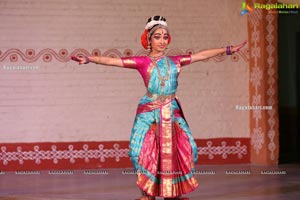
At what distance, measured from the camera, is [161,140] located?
583cm

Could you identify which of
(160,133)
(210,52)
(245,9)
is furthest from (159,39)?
(245,9)

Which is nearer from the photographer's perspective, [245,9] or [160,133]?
[160,133]

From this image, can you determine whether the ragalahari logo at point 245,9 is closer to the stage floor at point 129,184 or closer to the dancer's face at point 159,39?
the stage floor at point 129,184

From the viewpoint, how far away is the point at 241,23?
9766 mm

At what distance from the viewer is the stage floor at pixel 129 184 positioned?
6.79 m

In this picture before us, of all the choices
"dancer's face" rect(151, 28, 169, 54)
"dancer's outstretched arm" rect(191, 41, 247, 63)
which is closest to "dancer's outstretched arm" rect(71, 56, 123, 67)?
"dancer's face" rect(151, 28, 169, 54)

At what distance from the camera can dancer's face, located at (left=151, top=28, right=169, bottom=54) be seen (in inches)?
232

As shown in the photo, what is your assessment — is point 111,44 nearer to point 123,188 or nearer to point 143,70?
point 123,188

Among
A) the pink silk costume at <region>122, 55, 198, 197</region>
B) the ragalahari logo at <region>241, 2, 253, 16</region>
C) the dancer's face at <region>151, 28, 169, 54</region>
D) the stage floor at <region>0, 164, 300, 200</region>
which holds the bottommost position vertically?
the stage floor at <region>0, 164, 300, 200</region>

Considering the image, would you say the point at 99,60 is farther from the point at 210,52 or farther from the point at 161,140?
the point at 210,52

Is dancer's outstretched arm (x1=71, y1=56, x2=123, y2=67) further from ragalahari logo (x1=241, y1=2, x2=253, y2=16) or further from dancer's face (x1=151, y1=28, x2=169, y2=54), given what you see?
ragalahari logo (x1=241, y1=2, x2=253, y2=16)

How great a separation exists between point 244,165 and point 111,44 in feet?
7.38

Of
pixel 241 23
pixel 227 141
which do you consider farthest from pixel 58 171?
pixel 241 23

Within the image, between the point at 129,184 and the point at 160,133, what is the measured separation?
2.14 meters
